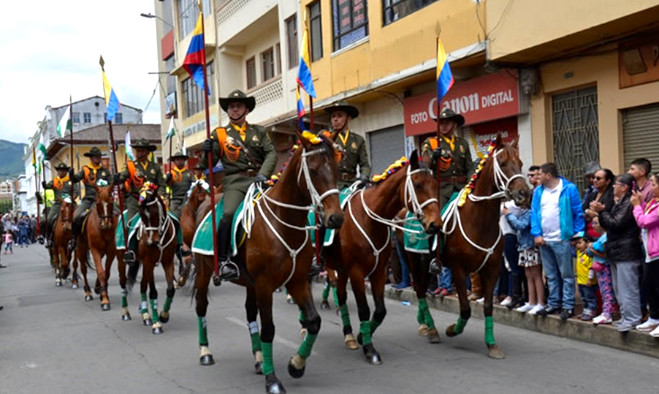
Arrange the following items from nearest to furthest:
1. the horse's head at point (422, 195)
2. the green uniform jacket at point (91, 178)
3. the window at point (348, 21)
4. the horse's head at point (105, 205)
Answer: the horse's head at point (422, 195)
the horse's head at point (105, 205)
the green uniform jacket at point (91, 178)
the window at point (348, 21)

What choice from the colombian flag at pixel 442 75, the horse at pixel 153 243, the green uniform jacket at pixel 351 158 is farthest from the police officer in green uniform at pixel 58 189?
the colombian flag at pixel 442 75

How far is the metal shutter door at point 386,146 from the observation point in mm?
18344

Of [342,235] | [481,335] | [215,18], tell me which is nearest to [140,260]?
[342,235]

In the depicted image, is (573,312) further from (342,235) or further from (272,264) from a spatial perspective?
(272,264)

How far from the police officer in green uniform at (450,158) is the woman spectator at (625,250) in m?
1.88

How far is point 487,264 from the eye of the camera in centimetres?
767

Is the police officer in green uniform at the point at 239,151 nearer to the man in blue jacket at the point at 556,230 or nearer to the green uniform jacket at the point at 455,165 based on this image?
the green uniform jacket at the point at 455,165

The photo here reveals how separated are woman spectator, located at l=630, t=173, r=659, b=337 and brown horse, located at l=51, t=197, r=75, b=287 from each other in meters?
11.7

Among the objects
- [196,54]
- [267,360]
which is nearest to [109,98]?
[196,54]

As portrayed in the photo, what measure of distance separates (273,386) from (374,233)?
7.55 feet

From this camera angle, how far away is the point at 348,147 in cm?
930

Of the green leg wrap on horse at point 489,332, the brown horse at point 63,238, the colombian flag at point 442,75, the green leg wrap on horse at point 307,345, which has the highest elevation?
the colombian flag at point 442,75

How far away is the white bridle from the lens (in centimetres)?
737

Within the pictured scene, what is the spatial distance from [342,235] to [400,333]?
193 centimetres
